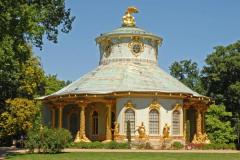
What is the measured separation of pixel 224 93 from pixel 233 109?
193 centimetres

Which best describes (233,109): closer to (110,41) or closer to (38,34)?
(110,41)

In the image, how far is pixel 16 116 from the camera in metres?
43.1

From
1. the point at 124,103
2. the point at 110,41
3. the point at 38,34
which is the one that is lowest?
the point at 124,103

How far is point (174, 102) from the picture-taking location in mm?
42031

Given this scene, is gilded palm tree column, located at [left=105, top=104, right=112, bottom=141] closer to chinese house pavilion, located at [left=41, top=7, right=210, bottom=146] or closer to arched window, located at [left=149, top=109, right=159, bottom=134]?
chinese house pavilion, located at [left=41, top=7, right=210, bottom=146]

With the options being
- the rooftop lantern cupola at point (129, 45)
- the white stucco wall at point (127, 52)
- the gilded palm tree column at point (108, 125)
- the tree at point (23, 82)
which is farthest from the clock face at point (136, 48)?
the tree at point (23, 82)

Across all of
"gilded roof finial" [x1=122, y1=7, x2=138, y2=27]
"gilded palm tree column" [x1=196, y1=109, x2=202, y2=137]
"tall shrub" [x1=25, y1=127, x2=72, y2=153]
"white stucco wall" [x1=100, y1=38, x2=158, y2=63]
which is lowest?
"tall shrub" [x1=25, y1=127, x2=72, y2=153]

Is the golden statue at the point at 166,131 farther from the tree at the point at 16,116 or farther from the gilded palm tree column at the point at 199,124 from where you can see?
the tree at the point at 16,116

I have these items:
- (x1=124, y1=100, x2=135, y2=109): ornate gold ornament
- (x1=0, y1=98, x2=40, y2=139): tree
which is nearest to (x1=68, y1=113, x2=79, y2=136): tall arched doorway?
(x1=0, y1=98, x2=40, y2=139): tree

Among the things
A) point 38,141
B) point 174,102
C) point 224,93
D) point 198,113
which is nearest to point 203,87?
point 224,93

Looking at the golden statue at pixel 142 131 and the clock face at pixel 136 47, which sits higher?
the clock face at pixel 136 47

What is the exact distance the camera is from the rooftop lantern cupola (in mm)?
47281

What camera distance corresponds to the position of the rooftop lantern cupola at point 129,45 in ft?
155

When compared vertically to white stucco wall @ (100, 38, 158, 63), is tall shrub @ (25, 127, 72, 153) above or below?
below
